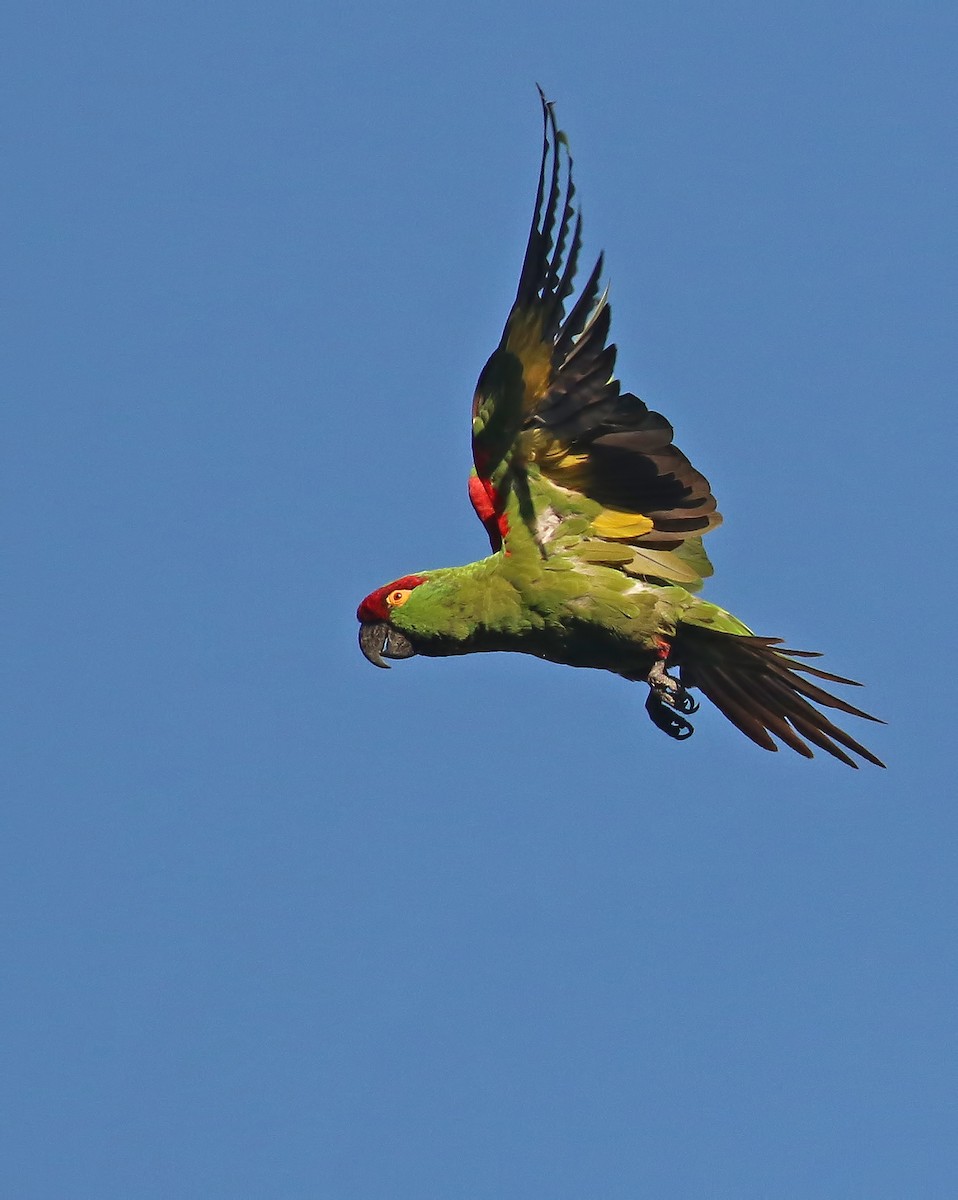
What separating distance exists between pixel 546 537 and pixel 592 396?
99cm

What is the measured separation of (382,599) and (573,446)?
1.60 m

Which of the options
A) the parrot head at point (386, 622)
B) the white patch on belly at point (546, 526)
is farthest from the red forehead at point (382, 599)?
the white patch on belly at point (546, 526)

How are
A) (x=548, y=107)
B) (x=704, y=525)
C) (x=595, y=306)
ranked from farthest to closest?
(x=704, y=525) → (x=595, y=306) → (x=548, y=107)

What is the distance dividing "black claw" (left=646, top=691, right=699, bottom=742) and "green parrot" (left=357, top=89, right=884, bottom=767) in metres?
0.02

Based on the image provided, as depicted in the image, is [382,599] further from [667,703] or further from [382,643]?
[667,703]

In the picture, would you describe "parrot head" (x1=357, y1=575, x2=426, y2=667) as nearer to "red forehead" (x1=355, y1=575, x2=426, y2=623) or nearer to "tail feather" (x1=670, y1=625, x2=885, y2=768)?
"red forehead" (x1=355, y1=575, x2=426, y2=623)

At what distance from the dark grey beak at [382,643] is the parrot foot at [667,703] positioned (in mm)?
1592

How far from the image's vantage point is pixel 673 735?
12.0 meters

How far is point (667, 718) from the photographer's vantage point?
11906 mm

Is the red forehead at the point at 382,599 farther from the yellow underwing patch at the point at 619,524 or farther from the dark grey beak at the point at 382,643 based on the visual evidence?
the yellow underwing patch at the point at 619,524

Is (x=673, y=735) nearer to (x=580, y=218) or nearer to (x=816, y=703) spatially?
(x=816, y=703)

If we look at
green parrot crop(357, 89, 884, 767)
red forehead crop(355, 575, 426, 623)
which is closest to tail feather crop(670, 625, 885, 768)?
green parrot crop(357, 89, 884, 767)

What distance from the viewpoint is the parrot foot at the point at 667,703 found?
11.5 m

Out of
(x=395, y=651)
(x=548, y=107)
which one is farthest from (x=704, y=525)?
(x=548, y=107)
